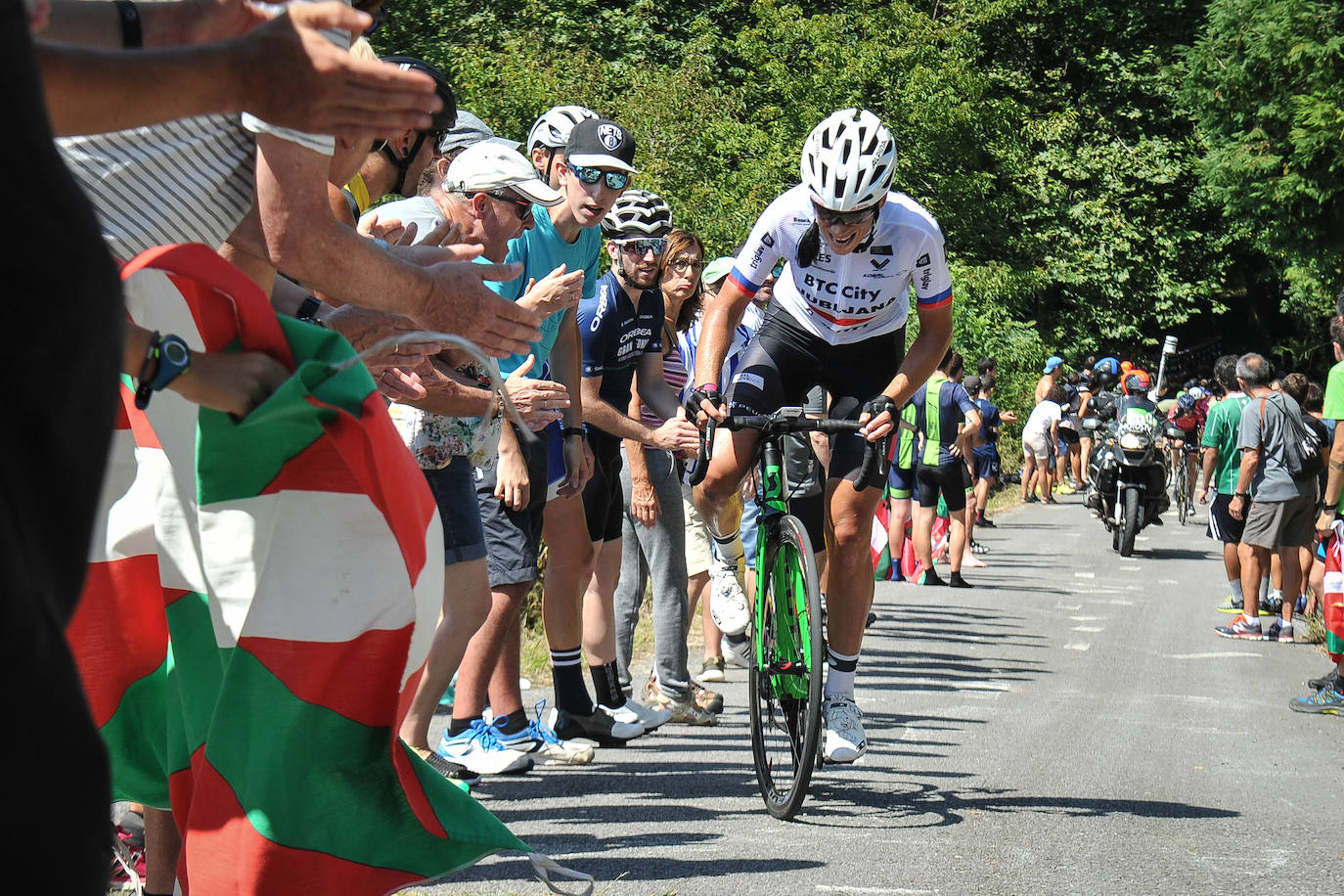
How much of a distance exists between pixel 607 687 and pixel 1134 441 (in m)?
16.1

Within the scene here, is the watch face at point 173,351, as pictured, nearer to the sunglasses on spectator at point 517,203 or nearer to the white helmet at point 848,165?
the sunglasses on spectator at point 517,203

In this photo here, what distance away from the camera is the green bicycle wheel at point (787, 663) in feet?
17.7

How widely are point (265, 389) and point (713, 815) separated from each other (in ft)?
12.4

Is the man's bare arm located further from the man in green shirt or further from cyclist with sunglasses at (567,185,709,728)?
the man in green shirt

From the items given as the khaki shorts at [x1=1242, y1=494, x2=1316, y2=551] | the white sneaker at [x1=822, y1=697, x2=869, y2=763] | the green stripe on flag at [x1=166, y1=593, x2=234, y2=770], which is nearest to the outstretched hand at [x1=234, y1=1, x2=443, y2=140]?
the green stripe on flag at [x1=166, y1=593, x2=234, y2=770]

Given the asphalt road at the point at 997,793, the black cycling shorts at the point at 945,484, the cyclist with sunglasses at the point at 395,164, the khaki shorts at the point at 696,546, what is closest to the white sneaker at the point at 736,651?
the asphalt road at the point at 997,793

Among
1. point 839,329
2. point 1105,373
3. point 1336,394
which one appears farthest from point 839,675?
point 1105,373

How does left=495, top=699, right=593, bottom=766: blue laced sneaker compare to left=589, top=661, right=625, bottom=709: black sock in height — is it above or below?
below

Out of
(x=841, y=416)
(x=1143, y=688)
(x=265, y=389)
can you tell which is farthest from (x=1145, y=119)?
(x=265, y=389)

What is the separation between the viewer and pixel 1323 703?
915cm

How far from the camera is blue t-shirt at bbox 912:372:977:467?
49.8 ft

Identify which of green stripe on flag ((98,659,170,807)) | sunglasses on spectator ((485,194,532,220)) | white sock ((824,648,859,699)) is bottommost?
white sock ((824,648,859,699))

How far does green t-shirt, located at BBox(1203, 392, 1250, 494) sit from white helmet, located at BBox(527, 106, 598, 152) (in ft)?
30.5

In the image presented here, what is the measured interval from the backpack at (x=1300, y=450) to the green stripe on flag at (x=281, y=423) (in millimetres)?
12421
